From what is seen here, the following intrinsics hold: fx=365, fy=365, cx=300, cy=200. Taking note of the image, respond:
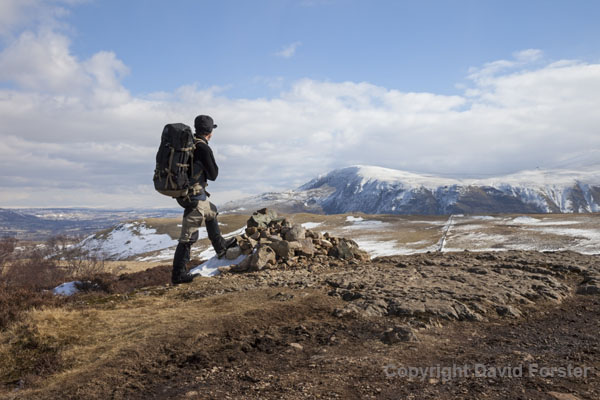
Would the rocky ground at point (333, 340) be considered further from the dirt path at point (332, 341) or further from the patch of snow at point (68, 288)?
the patch of snow at point (68, 288)

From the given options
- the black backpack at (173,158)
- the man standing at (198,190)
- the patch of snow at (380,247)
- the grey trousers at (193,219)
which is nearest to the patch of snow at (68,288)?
the man standing at (198,190)

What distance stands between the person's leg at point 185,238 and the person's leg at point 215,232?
1.27 ft

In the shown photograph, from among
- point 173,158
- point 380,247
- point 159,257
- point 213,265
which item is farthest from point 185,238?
point 159,257

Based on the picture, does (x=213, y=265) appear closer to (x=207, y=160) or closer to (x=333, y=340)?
(x=207, y=160)

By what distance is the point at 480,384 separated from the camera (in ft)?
13.3

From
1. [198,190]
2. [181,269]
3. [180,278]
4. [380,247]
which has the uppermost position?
[198,190]

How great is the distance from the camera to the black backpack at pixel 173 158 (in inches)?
350

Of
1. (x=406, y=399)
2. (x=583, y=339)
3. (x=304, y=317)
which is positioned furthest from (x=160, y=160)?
(x=583, y=339)

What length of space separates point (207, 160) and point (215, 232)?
2.68 m

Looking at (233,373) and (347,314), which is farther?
(347,314)

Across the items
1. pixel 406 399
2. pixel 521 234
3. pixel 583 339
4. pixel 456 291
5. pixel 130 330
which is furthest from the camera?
pixel 521 234

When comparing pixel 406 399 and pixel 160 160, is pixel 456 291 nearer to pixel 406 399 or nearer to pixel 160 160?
pixel 406 399

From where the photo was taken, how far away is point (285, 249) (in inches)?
523

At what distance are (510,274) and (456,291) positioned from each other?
9.52ft
